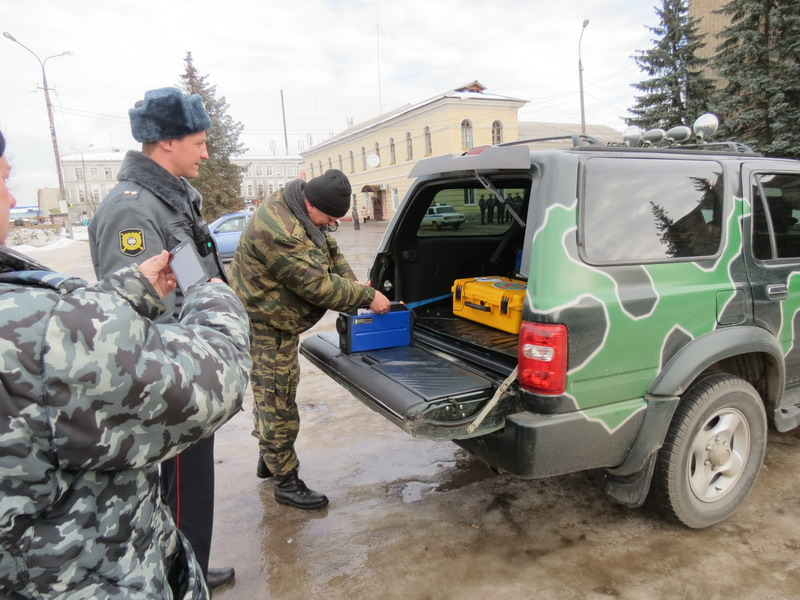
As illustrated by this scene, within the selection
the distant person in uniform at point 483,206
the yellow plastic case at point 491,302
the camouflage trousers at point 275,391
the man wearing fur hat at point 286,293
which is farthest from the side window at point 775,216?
the camouflage trousers at point 275,391

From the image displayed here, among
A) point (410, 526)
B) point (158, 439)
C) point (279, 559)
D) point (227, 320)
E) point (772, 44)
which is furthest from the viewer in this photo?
point (772, 44)

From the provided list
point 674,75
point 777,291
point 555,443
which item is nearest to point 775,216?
point 777,291

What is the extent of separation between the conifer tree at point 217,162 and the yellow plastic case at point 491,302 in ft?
92.8

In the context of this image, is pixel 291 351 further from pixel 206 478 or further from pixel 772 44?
pixel 772 44

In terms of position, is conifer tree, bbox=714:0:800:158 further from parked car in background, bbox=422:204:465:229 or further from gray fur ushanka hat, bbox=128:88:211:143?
gray fur ushanka hat, bbox=128:88:211:143

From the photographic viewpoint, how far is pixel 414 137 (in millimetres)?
35469

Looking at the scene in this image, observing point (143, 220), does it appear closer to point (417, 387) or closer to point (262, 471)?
point (417, 387)

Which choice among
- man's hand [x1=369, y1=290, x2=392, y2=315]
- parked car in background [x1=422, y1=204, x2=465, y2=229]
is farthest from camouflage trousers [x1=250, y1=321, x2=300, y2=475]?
parked car in background [x1=422, y1=204, x2=465, y2=229]

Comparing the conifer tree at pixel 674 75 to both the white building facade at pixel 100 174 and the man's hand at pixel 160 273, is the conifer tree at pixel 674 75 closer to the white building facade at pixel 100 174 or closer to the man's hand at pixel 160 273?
the man's hand at pixel 160 273

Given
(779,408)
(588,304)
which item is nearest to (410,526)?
(588,304)

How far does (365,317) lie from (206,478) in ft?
4.23

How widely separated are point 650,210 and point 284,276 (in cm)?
181

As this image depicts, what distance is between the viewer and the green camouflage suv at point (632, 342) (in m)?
2.27

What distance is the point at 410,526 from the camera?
9.46ft
